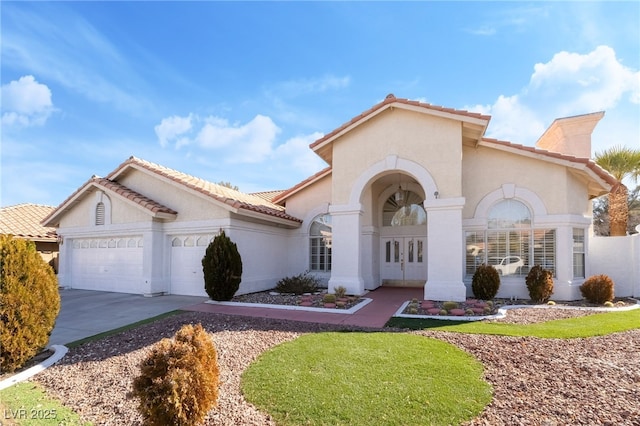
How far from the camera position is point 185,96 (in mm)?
14016

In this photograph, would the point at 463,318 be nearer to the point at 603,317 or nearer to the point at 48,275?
the point at 603,317

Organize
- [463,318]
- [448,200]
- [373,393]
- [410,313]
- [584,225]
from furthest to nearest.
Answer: [584,225] → [448,200] → [410,313] → [463,318] → [373,393]

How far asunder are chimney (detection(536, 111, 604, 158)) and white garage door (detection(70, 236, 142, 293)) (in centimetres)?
2291

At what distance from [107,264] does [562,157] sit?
20475mm

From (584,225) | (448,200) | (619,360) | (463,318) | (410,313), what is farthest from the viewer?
(584,225)

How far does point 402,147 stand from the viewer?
13.9 meters

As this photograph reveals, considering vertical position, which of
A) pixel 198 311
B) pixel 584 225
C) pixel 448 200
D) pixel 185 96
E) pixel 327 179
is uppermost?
pixel 185 96

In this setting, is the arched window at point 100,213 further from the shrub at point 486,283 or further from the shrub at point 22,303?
the shrub at point 486,283

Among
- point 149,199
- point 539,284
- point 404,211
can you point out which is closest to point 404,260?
point 404,211

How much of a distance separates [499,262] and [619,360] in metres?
7.77

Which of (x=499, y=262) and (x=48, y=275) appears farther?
(x=499, y=262)

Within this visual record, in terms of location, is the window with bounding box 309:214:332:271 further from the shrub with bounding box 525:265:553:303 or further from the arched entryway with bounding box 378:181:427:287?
the shrub with bounding box 525:265:553:303

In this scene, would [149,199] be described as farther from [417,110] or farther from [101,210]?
[417,110]

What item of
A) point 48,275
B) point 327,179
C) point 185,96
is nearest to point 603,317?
point 327,179
